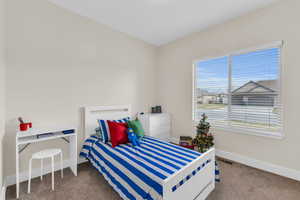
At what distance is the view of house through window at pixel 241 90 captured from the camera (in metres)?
2.31

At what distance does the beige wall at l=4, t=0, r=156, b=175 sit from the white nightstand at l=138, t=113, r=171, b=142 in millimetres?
675

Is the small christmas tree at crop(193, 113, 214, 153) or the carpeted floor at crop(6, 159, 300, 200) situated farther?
the small christmas tree at crop(193, 113, 214, 153)

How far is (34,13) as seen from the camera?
221cm

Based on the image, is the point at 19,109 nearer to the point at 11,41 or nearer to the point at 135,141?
the point at 11,41

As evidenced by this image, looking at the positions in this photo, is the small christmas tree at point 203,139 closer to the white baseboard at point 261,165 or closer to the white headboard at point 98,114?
the white baseboard at point 261,165

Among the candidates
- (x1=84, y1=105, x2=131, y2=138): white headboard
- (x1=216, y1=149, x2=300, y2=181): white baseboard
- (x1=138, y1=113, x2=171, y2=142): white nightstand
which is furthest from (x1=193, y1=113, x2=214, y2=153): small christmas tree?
(x1=84, y1=105, x2=131, y2=138): white headboard

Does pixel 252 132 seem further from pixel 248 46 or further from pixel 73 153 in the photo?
pixel 73 153

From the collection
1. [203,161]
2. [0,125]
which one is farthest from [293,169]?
[0,125]

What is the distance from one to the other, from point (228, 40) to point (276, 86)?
1182 mm

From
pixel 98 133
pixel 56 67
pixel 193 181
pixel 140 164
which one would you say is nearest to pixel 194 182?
pixel 193 181

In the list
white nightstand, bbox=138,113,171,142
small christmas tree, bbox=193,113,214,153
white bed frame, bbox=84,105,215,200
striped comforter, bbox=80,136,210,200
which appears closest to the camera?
white bed frame, bbox=84,105,215,200

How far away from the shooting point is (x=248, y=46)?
8.11 feet

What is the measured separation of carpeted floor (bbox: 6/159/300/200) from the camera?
177cm

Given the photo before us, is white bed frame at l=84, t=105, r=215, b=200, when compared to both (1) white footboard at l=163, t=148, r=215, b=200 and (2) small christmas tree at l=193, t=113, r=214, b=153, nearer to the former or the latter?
(1) white footboard at l=163, t=148, r=215, b=200
